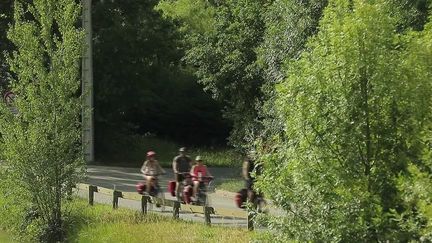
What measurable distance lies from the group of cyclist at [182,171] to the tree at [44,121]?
200 cm

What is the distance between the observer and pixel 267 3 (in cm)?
3409

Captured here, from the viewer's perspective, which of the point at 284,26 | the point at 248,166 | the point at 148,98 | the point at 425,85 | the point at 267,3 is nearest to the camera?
the point at 425,85

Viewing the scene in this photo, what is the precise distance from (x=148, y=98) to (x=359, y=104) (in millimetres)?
32088

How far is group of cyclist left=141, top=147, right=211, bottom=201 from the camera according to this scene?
22188mm

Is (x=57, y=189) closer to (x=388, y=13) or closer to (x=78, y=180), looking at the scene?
(x=78, y=180)

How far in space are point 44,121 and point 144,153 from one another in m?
22.3

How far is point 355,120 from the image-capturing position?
10.2m

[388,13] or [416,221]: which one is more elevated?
[388,13]

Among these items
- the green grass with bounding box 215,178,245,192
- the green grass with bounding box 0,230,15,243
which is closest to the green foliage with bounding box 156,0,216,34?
the green grass with bounding box 215,178,245,192

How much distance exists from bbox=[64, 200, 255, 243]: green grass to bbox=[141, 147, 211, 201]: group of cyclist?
1.42 metres

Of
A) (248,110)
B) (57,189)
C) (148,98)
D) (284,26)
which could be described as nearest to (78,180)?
(57,189)

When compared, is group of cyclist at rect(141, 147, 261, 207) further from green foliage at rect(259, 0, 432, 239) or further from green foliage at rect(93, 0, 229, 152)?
green foliage at rect(93, 0, 229, 152)

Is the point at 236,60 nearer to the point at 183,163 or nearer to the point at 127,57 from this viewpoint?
the point at 127,57

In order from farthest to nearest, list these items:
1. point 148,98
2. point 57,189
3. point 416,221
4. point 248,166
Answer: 1. point 148,98
2. point 57,189
3. point 248,166
4. point 416,221
